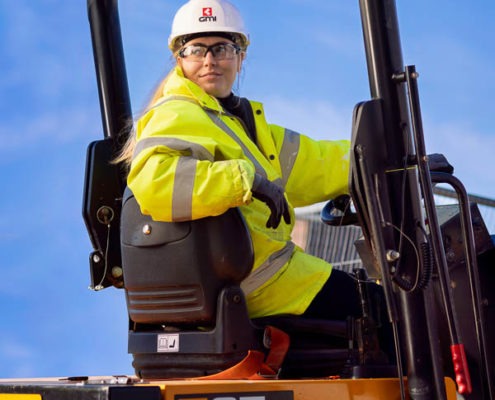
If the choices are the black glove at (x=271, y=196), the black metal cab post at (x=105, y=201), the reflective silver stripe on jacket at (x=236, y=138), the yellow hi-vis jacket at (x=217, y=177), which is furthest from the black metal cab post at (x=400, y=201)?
the black metal cab post at (x=105, y=201)

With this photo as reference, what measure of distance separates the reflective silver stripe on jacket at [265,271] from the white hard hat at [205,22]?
3.24ft

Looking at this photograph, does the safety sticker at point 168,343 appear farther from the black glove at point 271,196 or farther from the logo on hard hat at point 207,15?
the logo on hard hat at point 207,15

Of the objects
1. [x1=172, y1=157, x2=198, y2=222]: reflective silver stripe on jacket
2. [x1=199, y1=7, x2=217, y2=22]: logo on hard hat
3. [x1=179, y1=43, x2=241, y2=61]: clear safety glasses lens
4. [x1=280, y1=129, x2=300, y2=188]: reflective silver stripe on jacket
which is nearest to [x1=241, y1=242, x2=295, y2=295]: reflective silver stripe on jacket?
[x1=172, y1=157, x2=198, y2=222]: reflective silver stripe on jacket

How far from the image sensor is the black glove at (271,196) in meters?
3.82

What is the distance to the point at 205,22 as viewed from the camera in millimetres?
4449

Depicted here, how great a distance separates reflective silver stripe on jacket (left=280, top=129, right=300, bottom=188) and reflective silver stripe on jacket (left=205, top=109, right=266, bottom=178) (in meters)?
0.60

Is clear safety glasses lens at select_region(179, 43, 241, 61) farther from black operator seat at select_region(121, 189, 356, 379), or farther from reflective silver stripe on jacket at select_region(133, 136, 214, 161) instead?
black operator seat at select_region(121, 189, 356, 379)

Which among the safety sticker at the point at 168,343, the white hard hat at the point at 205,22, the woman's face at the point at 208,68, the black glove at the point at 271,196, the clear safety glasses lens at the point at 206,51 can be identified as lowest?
the safety sticker at the point at 168,343

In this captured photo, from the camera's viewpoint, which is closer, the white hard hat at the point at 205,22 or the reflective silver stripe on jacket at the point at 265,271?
the reflective silver stripe on jacket at the point at 265,271

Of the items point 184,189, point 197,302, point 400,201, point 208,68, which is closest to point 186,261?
point 197,302

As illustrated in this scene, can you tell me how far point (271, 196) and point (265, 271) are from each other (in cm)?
47

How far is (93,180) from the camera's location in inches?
191

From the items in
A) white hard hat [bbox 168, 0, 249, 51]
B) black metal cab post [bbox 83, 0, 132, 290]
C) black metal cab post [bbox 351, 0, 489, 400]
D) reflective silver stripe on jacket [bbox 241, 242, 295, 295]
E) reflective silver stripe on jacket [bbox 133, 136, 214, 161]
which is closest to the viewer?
black metal cab post [bbox 351, 0, 489, 400]

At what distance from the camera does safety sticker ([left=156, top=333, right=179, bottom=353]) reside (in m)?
3.98
